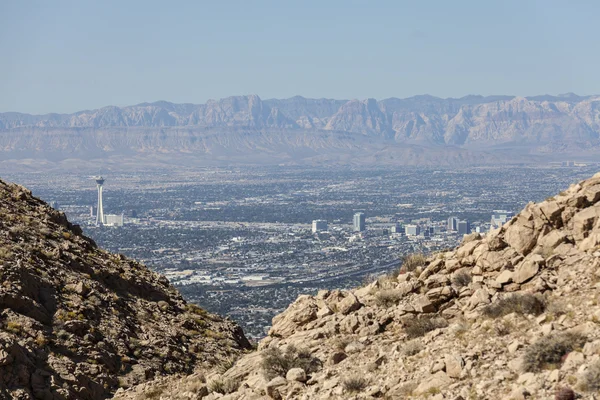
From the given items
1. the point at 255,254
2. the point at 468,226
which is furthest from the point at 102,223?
the point at 468,226

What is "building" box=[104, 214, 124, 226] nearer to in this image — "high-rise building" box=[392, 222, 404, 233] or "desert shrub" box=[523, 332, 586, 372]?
"high-rise building" box=[392, 222, 404, 233]

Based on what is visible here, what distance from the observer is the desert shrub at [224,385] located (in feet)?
57.6

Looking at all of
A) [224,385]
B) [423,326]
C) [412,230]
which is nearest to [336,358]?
[423,326]

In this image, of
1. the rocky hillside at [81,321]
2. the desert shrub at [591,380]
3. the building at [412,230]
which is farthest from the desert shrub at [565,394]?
the building at [412,230]

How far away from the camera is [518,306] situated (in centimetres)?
1653

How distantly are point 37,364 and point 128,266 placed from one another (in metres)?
9.08

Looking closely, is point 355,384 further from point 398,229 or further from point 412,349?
point 398,229

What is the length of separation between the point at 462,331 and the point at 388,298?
3227 mm

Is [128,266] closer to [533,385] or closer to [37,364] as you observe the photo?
[37,364]

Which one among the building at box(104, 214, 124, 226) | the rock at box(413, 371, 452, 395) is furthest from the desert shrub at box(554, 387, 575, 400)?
the building at box(104, 214, 124, 226)

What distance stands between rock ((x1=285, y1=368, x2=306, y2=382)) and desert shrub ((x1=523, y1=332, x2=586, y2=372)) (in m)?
4.02

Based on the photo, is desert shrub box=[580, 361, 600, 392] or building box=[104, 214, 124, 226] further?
building box=[104, 214, 124, 226]

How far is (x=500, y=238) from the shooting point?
19531 millimetres

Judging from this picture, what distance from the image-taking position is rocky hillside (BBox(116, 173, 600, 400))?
14102 millimetres
